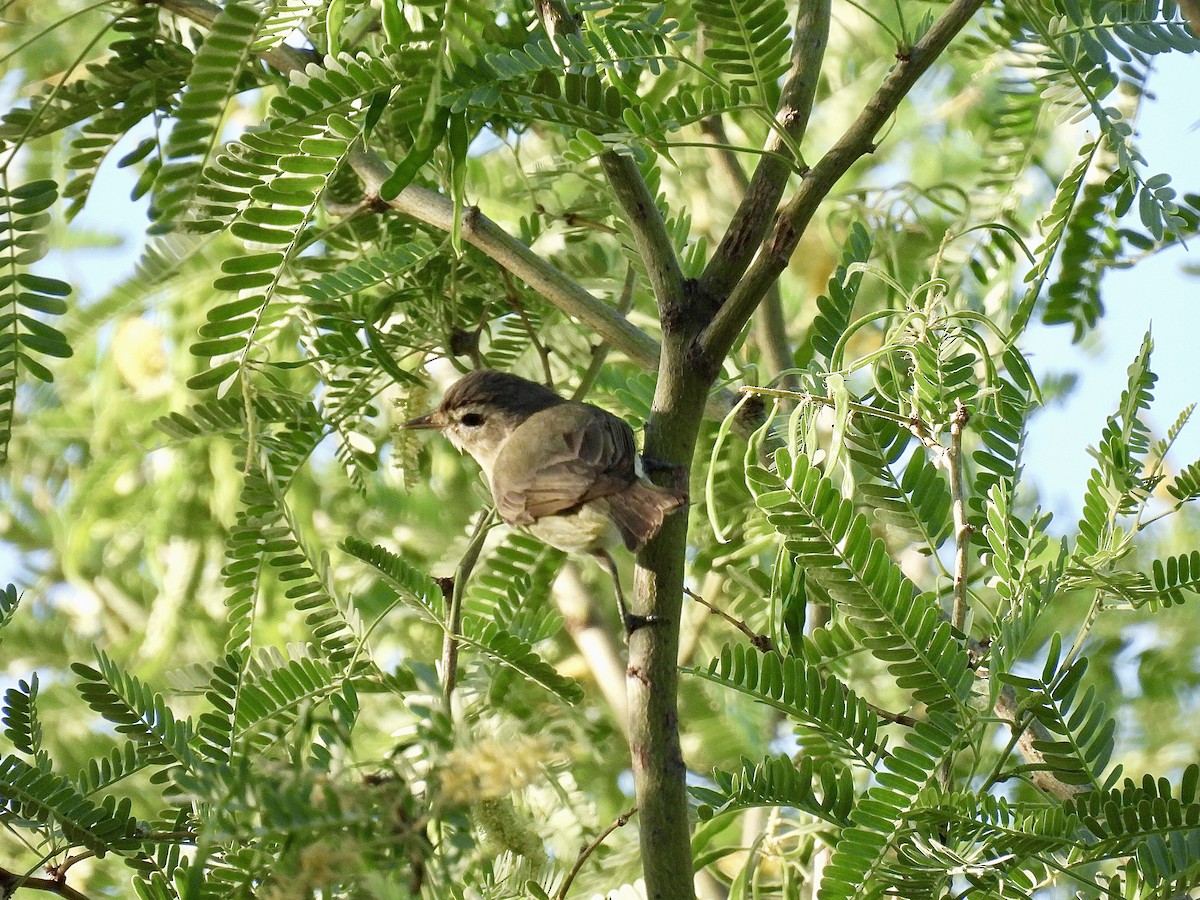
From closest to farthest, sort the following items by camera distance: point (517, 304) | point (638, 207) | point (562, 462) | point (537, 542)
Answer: point (638, 207) → point (517, 304) → point (537, 542) → point (562, 462)

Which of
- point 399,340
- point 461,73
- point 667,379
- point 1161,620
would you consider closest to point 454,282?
point 399,340

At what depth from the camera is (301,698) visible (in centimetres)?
136

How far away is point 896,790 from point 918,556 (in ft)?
3.90

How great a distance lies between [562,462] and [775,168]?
43.6 inches

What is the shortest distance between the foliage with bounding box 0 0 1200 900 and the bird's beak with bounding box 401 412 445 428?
0.03 metres

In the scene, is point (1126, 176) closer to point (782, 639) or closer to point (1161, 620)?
point (782, 639)

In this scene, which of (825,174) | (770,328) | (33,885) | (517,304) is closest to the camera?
(33,885)

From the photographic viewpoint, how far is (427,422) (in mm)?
2264

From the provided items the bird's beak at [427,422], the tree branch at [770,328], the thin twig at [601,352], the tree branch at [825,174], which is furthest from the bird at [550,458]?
the tree branch at [825,174]

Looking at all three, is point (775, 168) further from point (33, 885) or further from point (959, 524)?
point (33, 885)

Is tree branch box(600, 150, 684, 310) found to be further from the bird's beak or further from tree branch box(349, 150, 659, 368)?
the bird's beak

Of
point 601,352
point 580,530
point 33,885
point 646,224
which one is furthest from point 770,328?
point 33,885

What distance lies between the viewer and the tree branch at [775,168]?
1.29 metres

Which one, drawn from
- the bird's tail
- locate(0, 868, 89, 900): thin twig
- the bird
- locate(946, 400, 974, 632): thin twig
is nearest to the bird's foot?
the bird's tail
